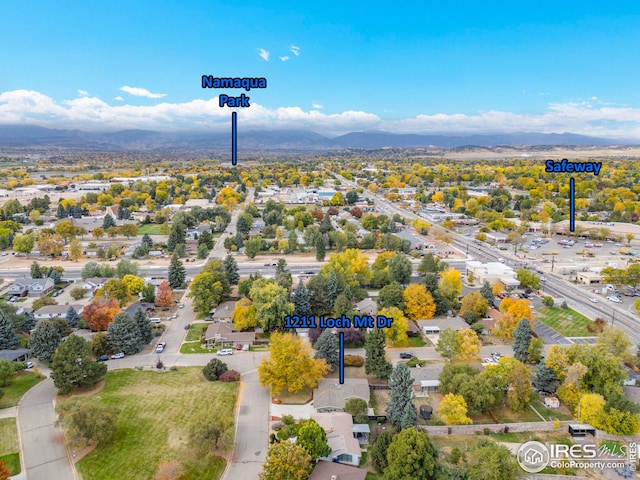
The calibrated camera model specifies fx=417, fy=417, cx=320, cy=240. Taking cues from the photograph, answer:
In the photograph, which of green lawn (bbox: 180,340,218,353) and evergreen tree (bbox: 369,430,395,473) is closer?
evergreen tree (bbox: 369,430,395,473)

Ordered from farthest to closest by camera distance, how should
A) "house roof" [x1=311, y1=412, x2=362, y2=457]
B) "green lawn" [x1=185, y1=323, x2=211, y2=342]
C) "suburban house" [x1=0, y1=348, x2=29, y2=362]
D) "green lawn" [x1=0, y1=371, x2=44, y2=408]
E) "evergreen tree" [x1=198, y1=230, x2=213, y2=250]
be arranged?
"evergreen tree" [x1=198, y1=230, x2=213, y2=250] < "green lawn" [x1=185, y1=323, x2=211, y2=342] < "suburban house" [x1=0, y1=348, x2=29, y2=362] < "green lawn" [x1=0, y1=371, x2=44, y2=408] < "house roof" [x1=311, y1=412, x2=362, y2=457]

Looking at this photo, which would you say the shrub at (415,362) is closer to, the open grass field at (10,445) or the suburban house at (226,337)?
the suburban house at (226,337)

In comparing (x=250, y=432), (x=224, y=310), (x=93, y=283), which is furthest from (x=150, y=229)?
(x=250, y=432)

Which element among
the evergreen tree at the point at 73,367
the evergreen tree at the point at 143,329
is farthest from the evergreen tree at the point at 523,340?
the evergreen tree at the point at 73,367

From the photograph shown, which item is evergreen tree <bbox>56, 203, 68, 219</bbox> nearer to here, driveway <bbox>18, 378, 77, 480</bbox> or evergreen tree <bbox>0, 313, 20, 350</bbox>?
evergreen tree <bbox>0, 313, 20, 350</bbox>

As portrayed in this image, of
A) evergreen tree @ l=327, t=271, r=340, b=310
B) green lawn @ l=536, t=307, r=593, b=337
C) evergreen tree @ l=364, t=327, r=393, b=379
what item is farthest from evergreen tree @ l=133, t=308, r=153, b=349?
green lawn @ l=536, t=307, r=593, b=337

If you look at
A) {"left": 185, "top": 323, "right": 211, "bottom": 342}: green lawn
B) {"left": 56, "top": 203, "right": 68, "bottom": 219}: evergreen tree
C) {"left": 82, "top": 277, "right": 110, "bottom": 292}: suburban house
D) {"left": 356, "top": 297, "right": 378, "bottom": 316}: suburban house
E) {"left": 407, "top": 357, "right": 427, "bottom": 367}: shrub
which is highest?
{"left": 56, "top": 203, "right": 68, "bottom": 219}: evergreen tree

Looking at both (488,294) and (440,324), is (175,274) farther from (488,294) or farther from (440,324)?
(488,294)

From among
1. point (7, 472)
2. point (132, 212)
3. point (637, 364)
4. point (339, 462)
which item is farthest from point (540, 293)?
point (132, 212)
